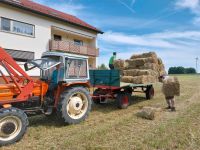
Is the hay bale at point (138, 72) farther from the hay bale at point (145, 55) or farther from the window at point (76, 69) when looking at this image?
the window at point (76, 69)

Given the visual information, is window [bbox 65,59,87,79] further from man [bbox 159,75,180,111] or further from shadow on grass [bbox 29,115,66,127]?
man [bbox 159,75,180,111]

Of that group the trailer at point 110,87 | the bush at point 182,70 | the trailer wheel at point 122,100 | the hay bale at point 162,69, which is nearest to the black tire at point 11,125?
the trailer at point 110,87

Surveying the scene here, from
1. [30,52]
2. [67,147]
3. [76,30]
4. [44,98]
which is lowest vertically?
[67,147]

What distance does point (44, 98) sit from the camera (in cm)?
697

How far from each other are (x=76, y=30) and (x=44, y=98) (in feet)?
70.1

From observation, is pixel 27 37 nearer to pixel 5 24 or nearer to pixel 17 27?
pixel 17 27

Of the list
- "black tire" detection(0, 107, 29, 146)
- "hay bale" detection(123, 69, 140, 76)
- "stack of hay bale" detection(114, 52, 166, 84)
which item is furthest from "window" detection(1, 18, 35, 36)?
"black tire" detection(0, 107, 29, 146)

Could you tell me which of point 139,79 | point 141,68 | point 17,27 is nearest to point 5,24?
point 17,27

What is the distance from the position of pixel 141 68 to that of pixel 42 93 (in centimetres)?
713

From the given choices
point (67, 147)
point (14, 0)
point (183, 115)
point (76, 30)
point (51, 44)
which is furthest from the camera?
point (76, 30)

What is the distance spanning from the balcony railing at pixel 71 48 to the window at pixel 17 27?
2376 millimetres

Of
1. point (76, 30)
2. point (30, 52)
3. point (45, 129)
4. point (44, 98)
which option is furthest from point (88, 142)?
point (76, 30)

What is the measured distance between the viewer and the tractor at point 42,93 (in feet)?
18.1

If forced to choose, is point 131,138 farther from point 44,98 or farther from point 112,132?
point 44,98
